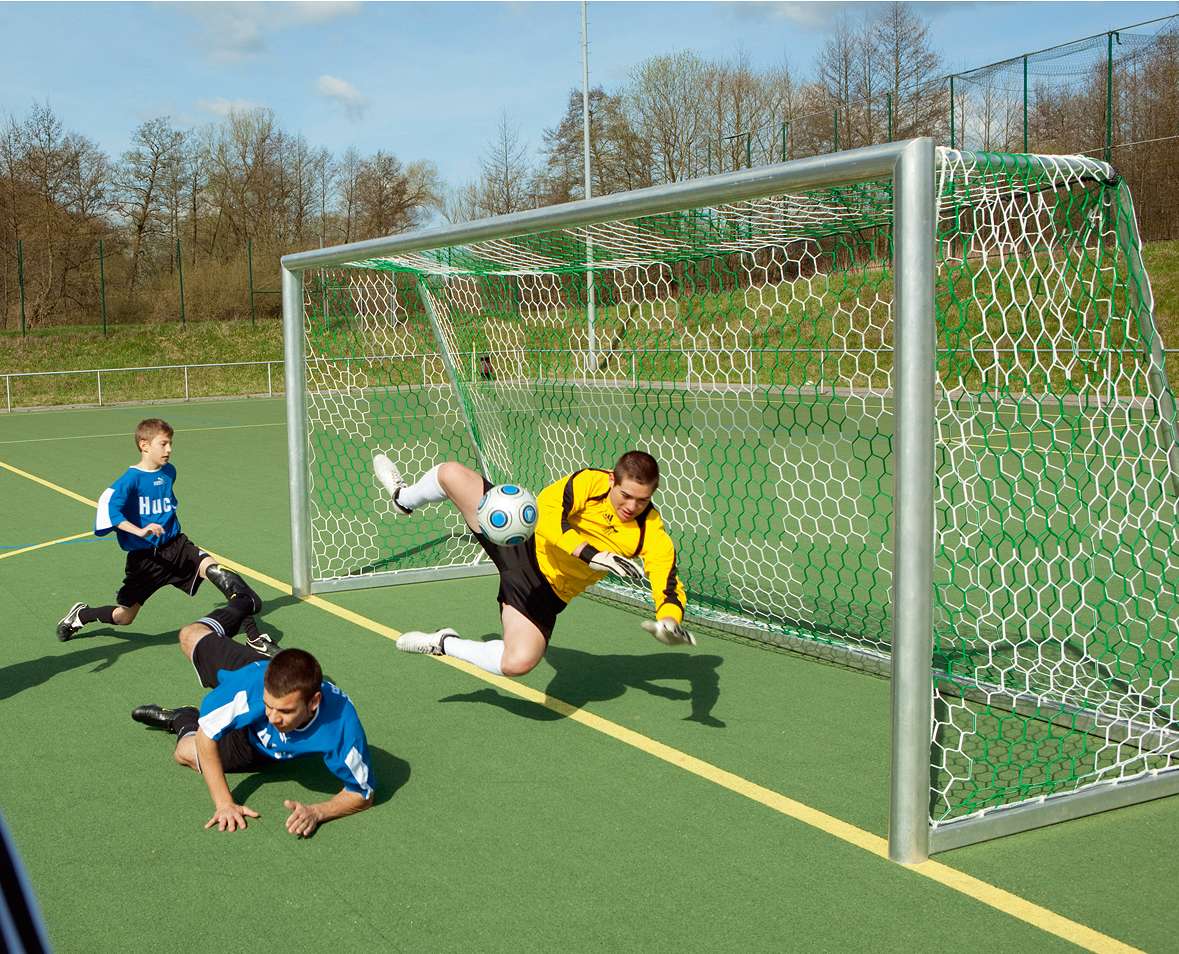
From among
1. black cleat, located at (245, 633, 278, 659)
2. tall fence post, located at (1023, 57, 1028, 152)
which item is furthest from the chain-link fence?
black cleat, located at (245, 633, 278, 659)

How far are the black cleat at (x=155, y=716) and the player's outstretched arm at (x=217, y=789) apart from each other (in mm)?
921

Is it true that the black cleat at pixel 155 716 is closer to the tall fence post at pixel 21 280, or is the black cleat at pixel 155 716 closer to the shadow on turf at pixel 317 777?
the shadow on turf at pixel 317 777

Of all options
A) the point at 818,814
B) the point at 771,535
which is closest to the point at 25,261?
the point at 771,535

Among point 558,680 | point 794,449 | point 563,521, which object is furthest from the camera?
point 794,449

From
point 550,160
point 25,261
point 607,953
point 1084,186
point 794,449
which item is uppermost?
point 550,160

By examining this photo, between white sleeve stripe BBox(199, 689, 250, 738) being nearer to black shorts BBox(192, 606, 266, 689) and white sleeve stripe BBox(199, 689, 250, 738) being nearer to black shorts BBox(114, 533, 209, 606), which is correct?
black shorts BBox(192, 606, 266, 689)

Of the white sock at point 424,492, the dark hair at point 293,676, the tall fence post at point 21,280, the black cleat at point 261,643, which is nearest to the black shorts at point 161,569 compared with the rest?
the black cleat at point 261,643

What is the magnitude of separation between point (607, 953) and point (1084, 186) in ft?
11.4

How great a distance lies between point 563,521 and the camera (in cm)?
504

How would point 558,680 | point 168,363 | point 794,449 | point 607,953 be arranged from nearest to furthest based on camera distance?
1. point 607,953
2. point 558,680
3. point 794,449
4. point 168,363

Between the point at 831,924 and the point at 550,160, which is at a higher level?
the point at 550,160

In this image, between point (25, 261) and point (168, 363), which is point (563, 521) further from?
point (25, 261)

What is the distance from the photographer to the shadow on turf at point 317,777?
4379 mm

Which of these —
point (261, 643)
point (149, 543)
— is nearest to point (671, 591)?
point (261, 643)
